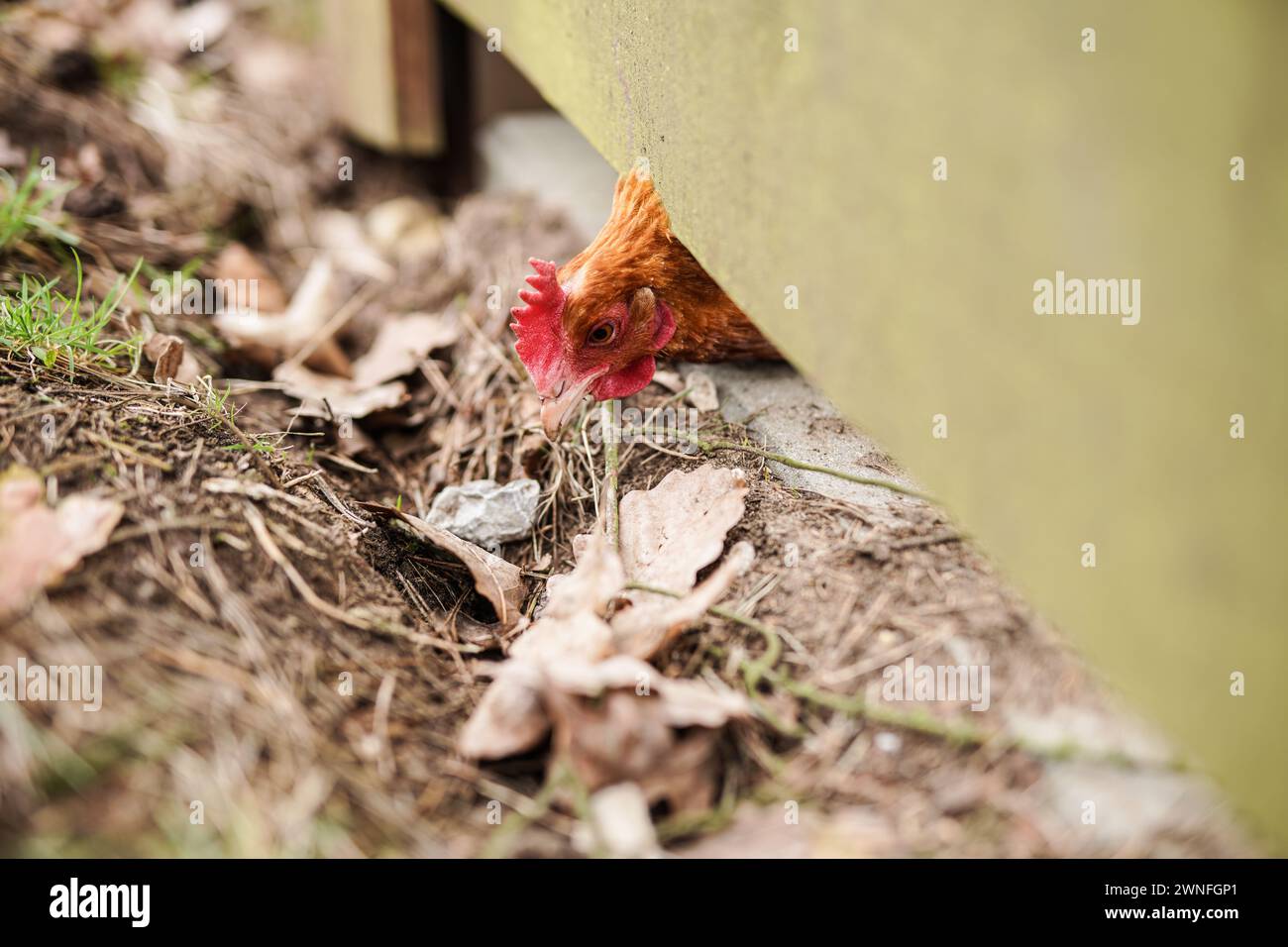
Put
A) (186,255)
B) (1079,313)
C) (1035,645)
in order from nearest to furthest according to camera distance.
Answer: (1079,313) < (1035,645) < (186,255)

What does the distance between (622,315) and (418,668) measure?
1.06 metres

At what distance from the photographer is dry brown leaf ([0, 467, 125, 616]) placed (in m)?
1.63

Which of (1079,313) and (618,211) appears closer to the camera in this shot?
(1079,313)

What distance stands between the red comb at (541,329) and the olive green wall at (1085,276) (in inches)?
30.0

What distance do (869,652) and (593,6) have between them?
1695mm

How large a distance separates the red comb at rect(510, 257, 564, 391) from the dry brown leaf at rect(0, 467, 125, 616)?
3.25 ft

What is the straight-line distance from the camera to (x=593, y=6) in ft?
8.23

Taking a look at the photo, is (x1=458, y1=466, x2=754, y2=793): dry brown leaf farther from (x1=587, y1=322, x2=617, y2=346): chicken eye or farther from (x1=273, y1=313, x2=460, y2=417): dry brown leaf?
(x1=273, y1=313, x2=460, y2=417): dry brown leaf

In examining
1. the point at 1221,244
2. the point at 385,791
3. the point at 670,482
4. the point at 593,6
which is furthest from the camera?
the point at 593,6

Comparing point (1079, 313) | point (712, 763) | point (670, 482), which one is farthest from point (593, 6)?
point (712, 763)

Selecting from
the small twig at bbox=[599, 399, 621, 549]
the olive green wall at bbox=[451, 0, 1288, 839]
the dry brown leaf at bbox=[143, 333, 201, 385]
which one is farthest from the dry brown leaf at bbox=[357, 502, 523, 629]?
the olive green wall at bbox=[451, 0, 1288, 839]

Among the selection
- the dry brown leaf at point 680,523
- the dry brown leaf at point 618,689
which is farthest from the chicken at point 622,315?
the dry brown leaf at point 618,689
